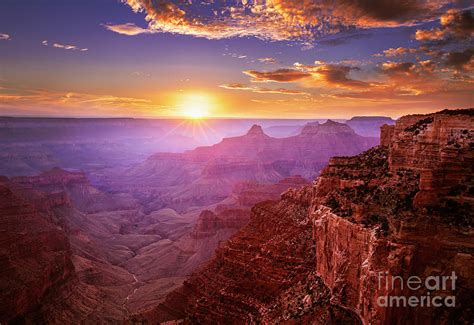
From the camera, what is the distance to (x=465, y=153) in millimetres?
19297

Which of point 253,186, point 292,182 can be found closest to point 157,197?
point 253,186

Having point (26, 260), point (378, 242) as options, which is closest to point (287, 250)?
point (378, 242)

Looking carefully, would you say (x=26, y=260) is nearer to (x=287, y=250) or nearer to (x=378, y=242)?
(x=287, y=250)

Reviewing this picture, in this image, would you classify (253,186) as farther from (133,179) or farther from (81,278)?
(133,179)

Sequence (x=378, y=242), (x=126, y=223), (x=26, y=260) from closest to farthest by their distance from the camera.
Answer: (x=378, y=242) → (x=26, y=260) → (x=126, y=223)

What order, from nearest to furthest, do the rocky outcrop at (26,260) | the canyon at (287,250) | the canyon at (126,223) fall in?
the canyon at (287,250) → the rocky outcrop at (26,260) → the canyon at (126,223)

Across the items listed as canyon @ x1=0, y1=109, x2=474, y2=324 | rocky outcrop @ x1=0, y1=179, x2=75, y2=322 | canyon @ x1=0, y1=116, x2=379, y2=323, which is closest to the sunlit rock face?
canyon @ x1=0, y1=109, x2=474, y2=324

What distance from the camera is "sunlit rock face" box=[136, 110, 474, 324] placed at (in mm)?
17438

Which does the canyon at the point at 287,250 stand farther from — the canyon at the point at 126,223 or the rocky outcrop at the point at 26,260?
the canyon at the point at 126,223

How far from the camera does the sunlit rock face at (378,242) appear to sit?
687 inches

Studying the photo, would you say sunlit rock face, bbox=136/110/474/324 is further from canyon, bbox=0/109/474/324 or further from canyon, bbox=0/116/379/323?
canyon, bbox=0/116/379/323

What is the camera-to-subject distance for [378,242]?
18.6 meters

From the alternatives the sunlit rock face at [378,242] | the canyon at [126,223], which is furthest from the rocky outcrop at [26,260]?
the sunlit rock face at [378,242]

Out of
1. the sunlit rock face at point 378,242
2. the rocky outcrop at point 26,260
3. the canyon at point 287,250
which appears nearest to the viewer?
the sunlit rock face at point 378,242
